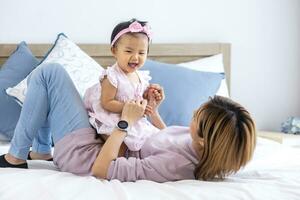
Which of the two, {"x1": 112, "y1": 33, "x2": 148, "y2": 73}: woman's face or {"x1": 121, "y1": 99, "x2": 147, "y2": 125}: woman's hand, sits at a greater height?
{"x1": 112, "y1": 33, "x2": 148, "y2": 73}: woman's face

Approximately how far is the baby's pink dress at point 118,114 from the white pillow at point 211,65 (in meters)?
1.06

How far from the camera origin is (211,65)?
9.20 ft

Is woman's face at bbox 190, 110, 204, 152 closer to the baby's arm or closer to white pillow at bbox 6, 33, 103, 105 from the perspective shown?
the baby's arm

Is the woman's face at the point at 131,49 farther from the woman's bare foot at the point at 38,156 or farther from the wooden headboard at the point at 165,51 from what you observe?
the wooden headboard at the point at 165,51

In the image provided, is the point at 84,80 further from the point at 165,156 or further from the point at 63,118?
the point at 165,156

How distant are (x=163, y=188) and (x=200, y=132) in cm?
21

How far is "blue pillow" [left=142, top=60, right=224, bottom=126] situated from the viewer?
91.1 inches

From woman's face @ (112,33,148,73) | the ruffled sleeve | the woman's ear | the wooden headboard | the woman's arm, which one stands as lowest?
the woman's arm

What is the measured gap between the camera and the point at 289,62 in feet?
10.4

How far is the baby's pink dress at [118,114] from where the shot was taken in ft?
5.26

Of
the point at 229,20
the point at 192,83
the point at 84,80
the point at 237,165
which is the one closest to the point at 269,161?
the point at 237,165

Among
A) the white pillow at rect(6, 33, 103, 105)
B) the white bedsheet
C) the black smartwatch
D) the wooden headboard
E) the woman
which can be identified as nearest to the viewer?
the white bedsheet

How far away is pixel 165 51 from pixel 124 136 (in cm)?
139

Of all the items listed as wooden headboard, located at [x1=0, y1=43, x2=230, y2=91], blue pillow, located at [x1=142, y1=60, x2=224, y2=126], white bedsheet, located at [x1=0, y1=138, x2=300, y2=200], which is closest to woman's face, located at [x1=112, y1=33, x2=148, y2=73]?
white bedsheet, located at [x1=0, y1=138, x2=300, y2=200]
